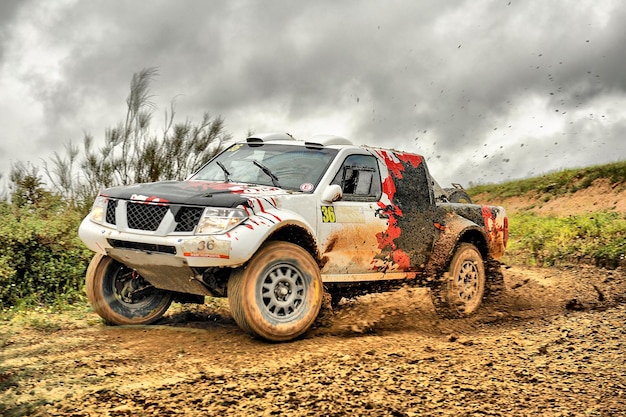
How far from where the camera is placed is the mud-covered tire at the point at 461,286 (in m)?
7.80

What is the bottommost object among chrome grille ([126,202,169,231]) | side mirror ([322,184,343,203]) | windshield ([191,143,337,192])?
chrome grille ([126,202,169,231])

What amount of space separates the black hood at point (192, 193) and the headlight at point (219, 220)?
0.06 meters

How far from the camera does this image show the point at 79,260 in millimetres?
9141

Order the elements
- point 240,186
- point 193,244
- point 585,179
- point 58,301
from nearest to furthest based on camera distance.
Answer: point 193,244 → point 240,186 → point 58,301 → point 585,179

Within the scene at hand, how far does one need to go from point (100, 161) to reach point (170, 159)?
125 centimetres

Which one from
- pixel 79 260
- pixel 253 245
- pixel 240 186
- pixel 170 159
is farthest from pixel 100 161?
pixel 253 245

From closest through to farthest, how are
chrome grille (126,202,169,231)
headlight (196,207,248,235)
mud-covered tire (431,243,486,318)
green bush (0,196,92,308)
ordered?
1. headlight (196,207,248,235)
2. chrome grille (126,202,169,231)
3. mud-covered tire (431,243,486,318)
4. green bush (0,196,92,308)

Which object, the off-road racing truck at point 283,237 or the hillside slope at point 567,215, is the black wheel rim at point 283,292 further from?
the hillside slope at point 567,215

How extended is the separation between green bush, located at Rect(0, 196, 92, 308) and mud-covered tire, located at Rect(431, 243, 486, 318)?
181 inches

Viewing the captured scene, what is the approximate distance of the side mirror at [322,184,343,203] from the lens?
6367mm

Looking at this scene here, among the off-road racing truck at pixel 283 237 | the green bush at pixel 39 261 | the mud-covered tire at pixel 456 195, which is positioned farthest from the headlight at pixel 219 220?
the mud-covered tire at pixel 456 195

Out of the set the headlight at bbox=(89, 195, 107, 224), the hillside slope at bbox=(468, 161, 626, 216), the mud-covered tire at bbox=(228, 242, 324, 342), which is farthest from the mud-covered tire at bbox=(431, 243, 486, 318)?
the hillside slope at bbox=(468, 161, 626, 216)

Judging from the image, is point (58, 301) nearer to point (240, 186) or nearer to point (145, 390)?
point (240, 186)

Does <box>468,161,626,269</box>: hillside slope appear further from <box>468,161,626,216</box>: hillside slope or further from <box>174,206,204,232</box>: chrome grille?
<box>174,206,204,232</box>: chrome grille
